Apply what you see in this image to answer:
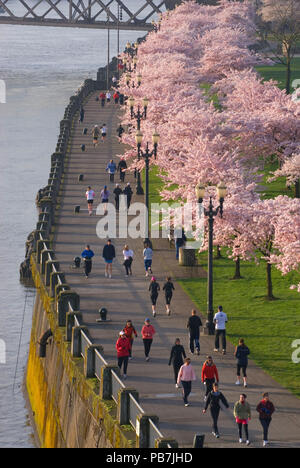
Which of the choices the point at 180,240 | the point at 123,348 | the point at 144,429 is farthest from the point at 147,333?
the point at 180,240

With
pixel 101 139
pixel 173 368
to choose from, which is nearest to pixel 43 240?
pixel 173 368

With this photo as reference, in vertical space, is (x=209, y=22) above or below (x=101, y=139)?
above

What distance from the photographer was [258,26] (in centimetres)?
14575

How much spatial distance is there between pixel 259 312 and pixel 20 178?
54.4 m

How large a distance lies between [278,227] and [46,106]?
99716 mm

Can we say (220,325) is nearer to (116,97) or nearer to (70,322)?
(70,322)

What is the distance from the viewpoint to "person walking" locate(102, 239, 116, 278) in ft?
147

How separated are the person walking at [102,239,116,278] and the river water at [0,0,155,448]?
5.33 m

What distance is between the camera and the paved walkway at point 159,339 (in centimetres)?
2878

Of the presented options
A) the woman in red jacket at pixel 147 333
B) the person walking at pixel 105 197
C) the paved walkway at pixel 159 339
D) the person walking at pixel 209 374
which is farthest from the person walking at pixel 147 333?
the person walking at pixel 105 197

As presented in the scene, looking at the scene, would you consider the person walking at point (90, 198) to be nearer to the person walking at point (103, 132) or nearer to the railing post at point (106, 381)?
the railing post at point (106, 381)

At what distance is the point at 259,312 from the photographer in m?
42.3

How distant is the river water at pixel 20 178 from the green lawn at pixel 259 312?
7.77 meters

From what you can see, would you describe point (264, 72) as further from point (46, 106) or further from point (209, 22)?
point (46, 106)
